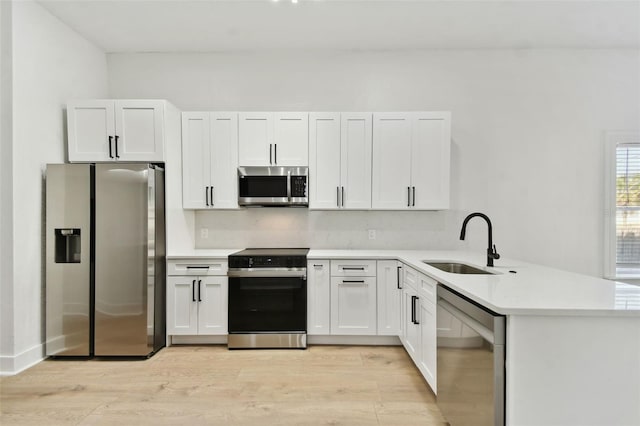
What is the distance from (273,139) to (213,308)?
1.82 m

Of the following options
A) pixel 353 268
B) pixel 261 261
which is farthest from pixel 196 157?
pixel 353 268

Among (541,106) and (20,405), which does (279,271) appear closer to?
(20,405)

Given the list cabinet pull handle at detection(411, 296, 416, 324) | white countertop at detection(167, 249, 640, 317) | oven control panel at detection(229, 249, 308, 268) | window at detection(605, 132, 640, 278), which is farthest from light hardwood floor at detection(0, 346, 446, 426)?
window at detection(605, 132, 640, 278)

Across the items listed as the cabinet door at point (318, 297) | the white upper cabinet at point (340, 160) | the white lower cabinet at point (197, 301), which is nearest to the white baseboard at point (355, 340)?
the cabinet door at point (318, 297)

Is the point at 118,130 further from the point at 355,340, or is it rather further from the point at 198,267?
the point at 355,340

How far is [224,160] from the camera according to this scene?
3.66 meters

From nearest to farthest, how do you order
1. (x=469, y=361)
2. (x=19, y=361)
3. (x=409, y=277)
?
(x=469, y=361) < (x=19, y=361) < (x=409, y=277)

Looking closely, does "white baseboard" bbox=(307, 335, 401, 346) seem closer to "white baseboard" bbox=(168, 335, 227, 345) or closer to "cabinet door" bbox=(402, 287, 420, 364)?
"cabinet door" bbox=(402, 287, 420, 364)

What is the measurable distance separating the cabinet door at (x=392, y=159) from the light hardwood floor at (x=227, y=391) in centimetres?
157

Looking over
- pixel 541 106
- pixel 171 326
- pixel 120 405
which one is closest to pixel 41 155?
pixel 171 326

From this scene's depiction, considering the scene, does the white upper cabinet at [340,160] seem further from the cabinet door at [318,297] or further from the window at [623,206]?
the window at [623,206]

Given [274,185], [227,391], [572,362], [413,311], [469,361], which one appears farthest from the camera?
[274,185]

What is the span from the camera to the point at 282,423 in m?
2.15

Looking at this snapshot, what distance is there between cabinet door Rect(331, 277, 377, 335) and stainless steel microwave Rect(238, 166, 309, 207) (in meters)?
0.97
